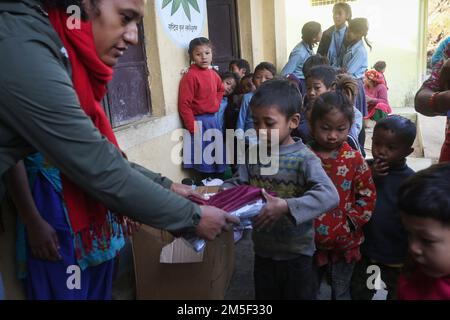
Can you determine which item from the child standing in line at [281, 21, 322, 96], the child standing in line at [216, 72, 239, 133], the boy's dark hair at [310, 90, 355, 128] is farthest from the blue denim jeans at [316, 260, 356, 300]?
the child standing in line at [281, 21, 322, 96]

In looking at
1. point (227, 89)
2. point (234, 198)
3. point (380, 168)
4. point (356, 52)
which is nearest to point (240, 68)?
point (227, 89)

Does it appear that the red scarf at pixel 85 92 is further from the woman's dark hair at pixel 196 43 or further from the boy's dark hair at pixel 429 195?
the woman's dark hair at pixel 196 43

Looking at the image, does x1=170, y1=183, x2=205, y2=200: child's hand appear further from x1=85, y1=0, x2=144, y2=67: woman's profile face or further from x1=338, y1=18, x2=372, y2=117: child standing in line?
x1=338, y1=18, x2=372, y2=117: child standing in line

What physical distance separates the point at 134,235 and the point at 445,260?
1.73m

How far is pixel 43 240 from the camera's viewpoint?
1.63 meters

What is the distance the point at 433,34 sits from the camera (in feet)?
48.2

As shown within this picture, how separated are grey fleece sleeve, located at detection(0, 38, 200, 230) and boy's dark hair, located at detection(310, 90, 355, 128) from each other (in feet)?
3.39

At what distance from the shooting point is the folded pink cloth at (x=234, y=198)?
153 cm

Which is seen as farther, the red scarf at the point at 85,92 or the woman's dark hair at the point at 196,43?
the woman's dark hair at the point at 196,43

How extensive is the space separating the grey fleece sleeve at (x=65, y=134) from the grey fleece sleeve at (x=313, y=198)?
46cm

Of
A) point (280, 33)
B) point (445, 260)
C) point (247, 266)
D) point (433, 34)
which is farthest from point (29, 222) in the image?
point (433, 34)

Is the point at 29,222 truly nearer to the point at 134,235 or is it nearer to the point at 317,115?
the point at 134,235

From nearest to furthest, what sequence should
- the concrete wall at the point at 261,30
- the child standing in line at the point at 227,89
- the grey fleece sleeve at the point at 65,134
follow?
the grey fleece sleeve at the point at 65,134 < the child standing in line at the point at 227,89 < the concrete wall at the point at 261,30

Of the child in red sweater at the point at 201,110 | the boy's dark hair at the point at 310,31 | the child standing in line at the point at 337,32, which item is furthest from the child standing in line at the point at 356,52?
the child in red sweater at the point at 201,110
